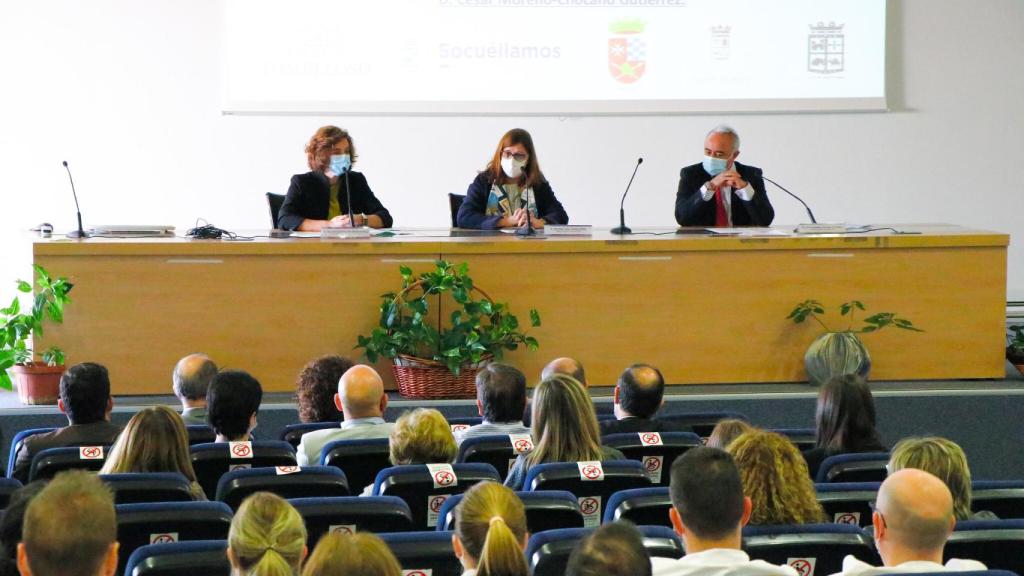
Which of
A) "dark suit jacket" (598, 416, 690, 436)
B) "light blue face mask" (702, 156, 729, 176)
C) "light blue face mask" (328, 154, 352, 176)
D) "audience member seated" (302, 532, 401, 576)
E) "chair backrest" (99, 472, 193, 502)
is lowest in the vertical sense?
"dark suit jacket" (598, 416, 690, 436)

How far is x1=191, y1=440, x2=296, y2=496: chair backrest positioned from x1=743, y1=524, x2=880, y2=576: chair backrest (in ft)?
4.79

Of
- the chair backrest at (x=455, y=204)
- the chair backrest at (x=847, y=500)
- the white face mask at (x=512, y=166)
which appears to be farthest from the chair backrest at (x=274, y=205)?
the chair backrest at (x=847, y=500)

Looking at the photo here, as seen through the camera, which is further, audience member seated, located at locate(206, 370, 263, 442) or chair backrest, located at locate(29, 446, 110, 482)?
audience member seated, located at locate(206, 370, 263, 442)

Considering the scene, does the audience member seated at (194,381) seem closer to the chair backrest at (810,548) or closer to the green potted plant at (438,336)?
the green potted plant at (438,336)

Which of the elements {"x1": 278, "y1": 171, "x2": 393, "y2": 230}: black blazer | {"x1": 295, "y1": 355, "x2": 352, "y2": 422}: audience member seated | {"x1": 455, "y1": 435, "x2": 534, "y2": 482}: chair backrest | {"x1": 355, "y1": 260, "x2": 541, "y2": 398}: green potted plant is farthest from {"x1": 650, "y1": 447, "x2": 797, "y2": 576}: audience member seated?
{"x1": 278, "y1": 171, "x2": 393, "y2": 230}: black blazer

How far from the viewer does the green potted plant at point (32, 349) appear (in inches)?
204

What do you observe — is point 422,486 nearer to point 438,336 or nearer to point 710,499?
point 710,499

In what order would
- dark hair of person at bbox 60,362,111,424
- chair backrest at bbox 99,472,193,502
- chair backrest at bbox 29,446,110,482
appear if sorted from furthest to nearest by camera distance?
dark hair of person at bbox 60,362,111,424
chair backrest at bbox 29,446,110,482
chair backrest at bbox 99,472,193,502

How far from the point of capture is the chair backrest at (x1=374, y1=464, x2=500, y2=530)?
3.13 metres

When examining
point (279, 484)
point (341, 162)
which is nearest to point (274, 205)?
point (341, 162)

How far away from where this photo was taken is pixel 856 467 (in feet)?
11.6

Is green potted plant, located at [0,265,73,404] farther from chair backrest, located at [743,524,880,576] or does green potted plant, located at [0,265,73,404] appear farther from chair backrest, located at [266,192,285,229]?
chair backrest, located at [743,524,880,576]

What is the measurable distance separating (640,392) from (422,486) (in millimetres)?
1179

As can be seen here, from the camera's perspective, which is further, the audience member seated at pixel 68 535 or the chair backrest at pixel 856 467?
the chair backrest at pixel 856 467
